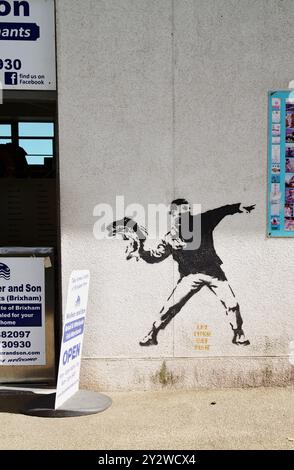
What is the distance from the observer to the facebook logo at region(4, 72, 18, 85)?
483cm

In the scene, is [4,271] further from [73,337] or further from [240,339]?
[240,339]

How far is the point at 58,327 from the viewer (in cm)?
504

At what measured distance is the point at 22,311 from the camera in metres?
4.86

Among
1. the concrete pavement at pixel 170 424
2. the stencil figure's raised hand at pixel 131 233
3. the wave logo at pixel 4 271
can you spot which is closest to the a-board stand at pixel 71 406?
the concrete pavement at pixel 170 424

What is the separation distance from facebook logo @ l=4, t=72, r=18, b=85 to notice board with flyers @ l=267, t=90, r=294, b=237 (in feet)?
7.59

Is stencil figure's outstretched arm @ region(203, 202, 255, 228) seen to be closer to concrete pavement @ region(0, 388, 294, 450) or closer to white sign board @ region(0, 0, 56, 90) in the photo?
concrete pavement @ region(0, 388, 294, 450)

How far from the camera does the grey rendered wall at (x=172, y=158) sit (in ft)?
15.5

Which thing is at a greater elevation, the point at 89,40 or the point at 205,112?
the point at 89,40

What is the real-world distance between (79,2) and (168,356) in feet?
10.7

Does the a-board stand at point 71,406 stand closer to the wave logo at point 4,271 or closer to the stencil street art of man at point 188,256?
the stencil street art of man at point 188,256

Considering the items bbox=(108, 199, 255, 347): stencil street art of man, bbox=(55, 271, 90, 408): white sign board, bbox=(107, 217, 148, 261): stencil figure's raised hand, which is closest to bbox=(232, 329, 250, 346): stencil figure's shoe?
bbox=(108, 199, 255, 347): stencil street art of man

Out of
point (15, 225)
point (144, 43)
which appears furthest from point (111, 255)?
point (144, 43)

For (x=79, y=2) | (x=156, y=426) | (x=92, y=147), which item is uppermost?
(x=79, y=2)

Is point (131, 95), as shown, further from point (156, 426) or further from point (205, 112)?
point (156, 426)
